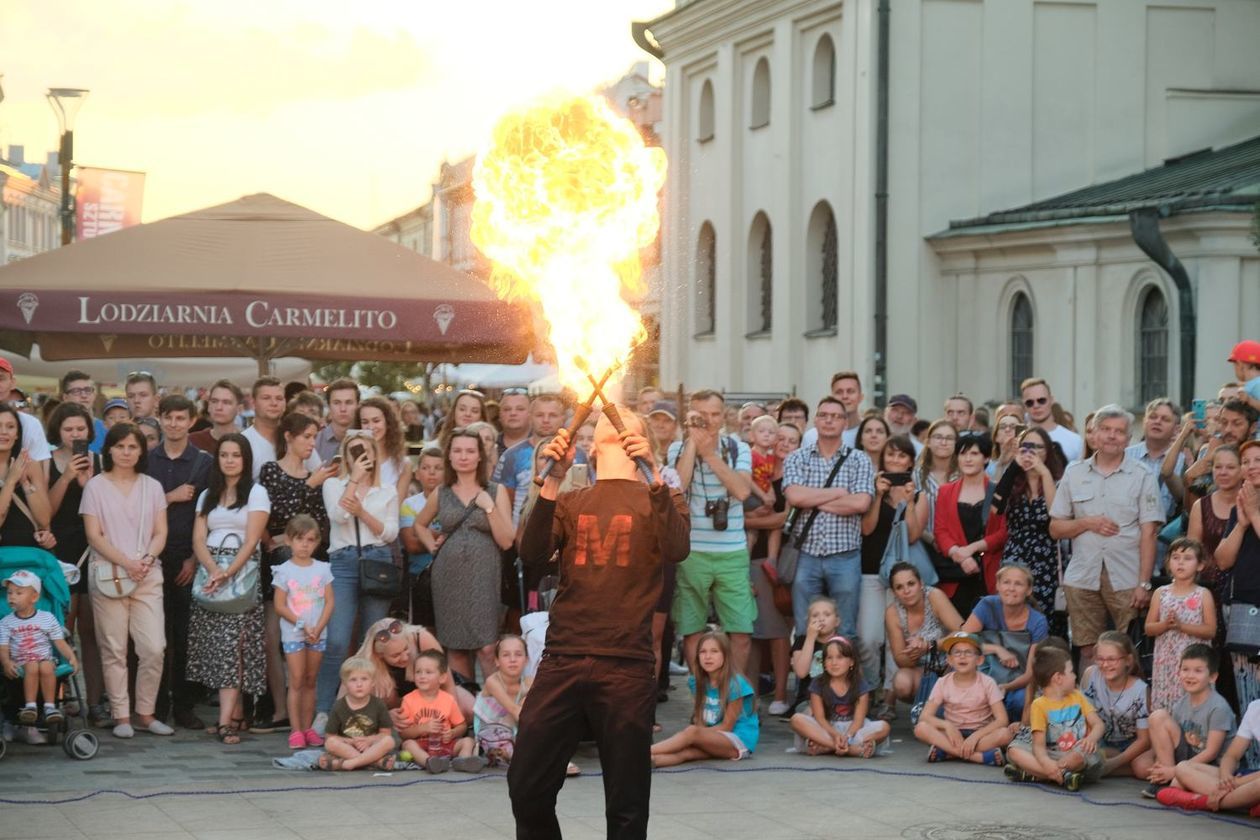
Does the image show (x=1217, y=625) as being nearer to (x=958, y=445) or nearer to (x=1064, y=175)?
(x=958, y=445)

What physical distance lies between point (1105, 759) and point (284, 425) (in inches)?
209

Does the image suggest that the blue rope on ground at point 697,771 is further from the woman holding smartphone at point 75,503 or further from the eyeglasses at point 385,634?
the woman holding smartphone at point 75,503

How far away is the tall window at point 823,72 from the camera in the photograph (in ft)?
101

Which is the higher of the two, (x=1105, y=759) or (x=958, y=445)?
(x=958, y=445)

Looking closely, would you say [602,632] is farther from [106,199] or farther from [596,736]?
[106,199]

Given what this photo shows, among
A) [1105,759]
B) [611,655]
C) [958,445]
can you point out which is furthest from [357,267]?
[611,655]

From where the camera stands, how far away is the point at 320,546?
39.6ft

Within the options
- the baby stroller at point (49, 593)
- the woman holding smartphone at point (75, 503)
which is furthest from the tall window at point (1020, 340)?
the baby stroller at point (49, 593)

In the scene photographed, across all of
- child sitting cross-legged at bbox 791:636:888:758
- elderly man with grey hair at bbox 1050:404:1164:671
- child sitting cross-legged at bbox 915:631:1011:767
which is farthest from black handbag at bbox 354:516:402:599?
elderly man with grey hair at bbox 1050:404:1164:671

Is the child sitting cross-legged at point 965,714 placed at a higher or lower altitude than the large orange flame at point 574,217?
lower

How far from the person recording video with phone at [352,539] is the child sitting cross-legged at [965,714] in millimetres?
3361

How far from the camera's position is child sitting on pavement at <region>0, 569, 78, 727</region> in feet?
36.1

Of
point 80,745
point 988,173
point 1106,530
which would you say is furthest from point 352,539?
point 988,173

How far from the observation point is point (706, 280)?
35438 millimetres
